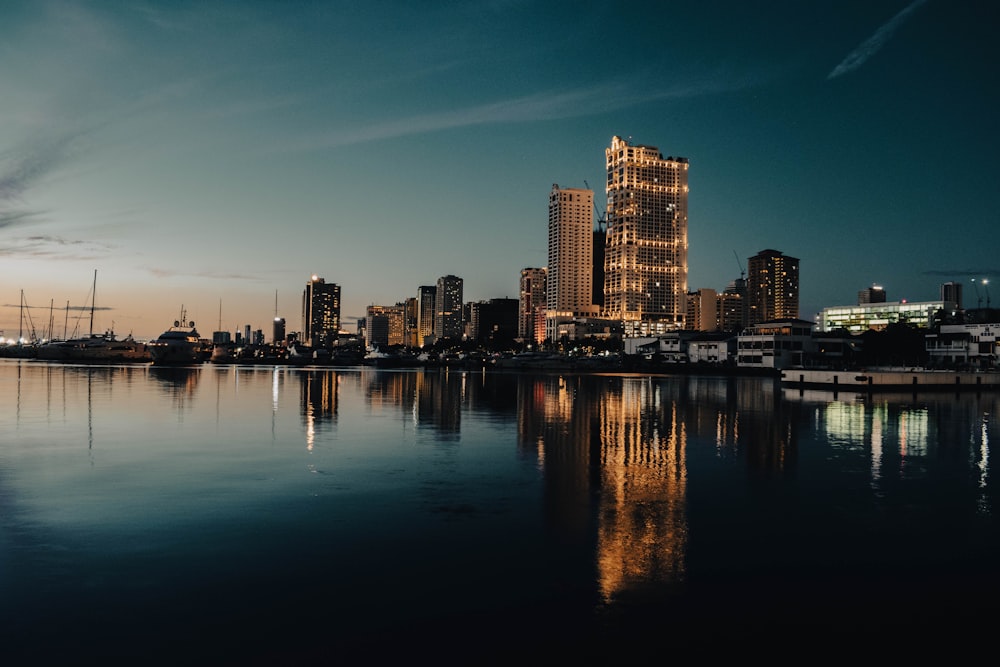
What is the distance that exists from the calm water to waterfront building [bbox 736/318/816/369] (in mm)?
136321

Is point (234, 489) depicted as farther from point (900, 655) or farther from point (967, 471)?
Result: point (967, 471)

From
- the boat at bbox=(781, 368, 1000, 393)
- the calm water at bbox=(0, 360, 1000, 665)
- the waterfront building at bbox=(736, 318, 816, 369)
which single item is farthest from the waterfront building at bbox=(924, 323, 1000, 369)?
the calm water at bbox=(0, 360, 1000, 665)

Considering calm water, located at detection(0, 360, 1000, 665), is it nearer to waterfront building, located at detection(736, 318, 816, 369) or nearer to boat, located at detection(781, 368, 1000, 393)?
boat, located at detection(781, 368, 1000, 393)

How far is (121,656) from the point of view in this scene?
30.4ft

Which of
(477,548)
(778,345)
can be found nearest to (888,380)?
(778,345)

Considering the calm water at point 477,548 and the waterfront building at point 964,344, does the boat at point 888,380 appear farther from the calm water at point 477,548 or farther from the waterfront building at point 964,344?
the calm water at point 477,548

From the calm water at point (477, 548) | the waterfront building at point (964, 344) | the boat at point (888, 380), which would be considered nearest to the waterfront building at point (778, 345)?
the waterfront building at point (964, 344)

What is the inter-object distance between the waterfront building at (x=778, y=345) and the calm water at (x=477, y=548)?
5367 inches

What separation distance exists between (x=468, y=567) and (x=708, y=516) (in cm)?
710

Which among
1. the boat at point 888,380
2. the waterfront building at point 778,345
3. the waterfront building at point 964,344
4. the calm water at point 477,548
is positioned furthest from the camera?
the waterfront building at point 778,345

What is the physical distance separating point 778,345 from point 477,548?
159184mm

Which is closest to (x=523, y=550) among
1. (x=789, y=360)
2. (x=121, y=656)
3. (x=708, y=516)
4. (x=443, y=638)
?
(x=443, y=638)

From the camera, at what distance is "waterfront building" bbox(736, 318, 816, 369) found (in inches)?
6294

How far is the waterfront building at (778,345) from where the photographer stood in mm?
Result: 159875
